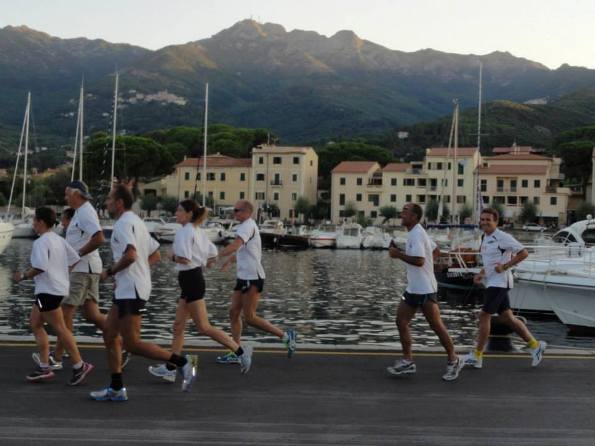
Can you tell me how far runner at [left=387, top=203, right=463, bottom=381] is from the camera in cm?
940

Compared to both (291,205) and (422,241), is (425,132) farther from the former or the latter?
(422,241)

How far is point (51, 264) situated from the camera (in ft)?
28.6

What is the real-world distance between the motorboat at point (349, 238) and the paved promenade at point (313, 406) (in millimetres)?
65030

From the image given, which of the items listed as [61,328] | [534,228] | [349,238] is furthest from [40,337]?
[534,228]

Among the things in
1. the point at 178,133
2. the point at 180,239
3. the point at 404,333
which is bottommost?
the point at 404,333

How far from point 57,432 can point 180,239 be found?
2837 mm

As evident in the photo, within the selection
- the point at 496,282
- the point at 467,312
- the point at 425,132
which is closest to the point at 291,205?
the point at 425,132

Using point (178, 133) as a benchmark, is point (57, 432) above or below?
below

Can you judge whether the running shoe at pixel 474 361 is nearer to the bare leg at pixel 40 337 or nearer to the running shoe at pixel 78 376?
the running shoe at pixel 78 376

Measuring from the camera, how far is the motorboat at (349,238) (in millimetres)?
75562

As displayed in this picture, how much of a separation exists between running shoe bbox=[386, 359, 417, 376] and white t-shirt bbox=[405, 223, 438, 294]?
2.67 ft

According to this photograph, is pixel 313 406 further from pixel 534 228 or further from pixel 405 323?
pixel 534 228

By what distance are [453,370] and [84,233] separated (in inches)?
171

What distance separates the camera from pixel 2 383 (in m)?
8.80
